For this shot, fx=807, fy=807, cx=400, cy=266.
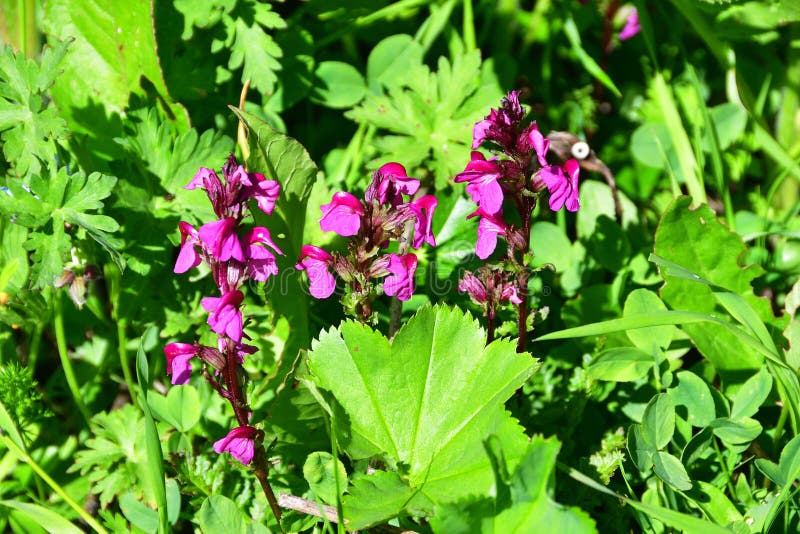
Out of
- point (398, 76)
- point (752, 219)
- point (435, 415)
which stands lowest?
point (752, 219)

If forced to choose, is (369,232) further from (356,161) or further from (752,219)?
(752,219)

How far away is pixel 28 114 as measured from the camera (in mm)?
2395

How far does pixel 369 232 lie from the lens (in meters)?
2.06

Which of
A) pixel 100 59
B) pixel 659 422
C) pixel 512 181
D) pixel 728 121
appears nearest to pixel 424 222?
pixel 512 181

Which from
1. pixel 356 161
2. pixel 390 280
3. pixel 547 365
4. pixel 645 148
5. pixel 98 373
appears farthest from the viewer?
pixel 645 148

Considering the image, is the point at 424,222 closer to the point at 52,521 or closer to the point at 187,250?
the point at 187,250

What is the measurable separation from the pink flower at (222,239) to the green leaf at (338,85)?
149cm

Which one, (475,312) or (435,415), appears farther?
(475,312)

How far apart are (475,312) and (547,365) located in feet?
0.97

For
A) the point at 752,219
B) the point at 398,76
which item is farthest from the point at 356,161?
the point at 752,219

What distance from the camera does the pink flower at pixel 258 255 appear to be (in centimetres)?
200

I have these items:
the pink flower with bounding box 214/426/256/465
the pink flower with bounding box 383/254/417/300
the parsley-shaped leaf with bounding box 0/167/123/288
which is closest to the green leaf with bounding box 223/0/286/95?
the parsley-shaped leaf with bounding box 0/167/123/288

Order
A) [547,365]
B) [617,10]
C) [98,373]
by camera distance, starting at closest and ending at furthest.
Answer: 1. [547,365]
2. [98,373]
3. [617,10]

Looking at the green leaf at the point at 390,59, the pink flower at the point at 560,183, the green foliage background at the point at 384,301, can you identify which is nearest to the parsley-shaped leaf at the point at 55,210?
the green foliage background at the point at 384,301
